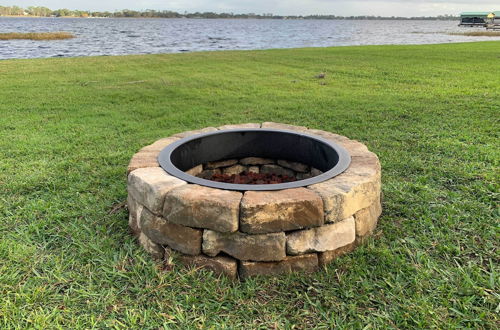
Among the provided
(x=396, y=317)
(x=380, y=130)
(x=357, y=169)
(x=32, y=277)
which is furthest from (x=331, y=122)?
(x=32, y=277)

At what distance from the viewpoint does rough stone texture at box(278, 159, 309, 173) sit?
325 centimetres

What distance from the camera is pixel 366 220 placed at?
240cm

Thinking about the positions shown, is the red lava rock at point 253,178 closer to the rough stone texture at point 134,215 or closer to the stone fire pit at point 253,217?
the stone fire pit at point 253,217

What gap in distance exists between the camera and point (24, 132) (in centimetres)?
489

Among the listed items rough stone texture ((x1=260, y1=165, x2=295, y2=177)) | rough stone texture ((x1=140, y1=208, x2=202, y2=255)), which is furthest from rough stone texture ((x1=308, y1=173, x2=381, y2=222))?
rough stone texture ((x1=260, y1=165, x2=295, y2=177))

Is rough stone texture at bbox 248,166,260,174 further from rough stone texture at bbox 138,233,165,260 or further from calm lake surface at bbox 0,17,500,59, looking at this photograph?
calm lake surface at bbox 0,17,500,59

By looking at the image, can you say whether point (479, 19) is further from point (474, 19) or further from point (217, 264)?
point (217, 264)

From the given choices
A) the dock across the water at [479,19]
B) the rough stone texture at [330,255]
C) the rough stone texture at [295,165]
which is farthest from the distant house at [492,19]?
the rough stone texture at [330,255]

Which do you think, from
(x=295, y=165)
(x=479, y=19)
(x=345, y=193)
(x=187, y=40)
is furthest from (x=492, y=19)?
(x=345, y=193)

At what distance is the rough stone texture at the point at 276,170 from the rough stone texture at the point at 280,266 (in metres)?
1.27

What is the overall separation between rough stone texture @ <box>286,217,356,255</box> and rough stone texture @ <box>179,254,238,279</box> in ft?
1.08

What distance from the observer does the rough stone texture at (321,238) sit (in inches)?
83.3

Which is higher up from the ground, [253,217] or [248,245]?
[253,217]

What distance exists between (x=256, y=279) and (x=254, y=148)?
1.47 metres
